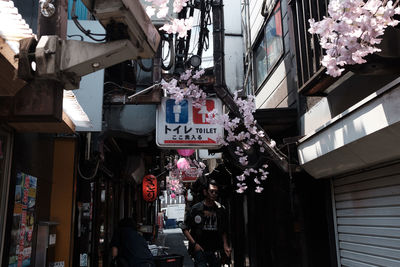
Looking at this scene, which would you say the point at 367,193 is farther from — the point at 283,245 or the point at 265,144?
the point at 283,245

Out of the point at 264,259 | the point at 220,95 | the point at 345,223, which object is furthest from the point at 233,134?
the point at 264,259

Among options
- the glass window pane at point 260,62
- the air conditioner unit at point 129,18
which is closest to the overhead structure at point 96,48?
the air conditioner unit at point 129,18

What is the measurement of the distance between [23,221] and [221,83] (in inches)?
214

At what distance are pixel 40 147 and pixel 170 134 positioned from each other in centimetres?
326

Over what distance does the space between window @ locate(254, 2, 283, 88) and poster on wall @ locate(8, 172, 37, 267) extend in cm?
807

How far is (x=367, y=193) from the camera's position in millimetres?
6680

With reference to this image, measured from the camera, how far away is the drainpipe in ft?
27.6

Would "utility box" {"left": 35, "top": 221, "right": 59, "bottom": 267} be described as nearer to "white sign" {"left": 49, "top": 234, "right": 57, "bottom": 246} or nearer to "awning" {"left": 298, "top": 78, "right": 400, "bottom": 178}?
"white sign" {"left": 49, "top": 234, "right": 57, "bottom": 246}

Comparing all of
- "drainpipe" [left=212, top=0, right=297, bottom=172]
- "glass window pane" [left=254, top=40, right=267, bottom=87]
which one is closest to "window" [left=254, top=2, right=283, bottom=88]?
"glass window pane" [left=254, top=40, right=267, bottom=87]

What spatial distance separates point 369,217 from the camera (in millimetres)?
6590

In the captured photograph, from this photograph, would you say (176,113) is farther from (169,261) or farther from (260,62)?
(260,62)

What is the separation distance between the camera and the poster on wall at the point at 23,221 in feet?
18.6

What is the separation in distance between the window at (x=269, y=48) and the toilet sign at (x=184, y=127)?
3630 mm

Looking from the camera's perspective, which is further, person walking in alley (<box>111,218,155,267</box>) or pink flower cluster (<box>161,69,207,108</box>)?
pink flower cluster (<box>161,69,207,108</box>)
